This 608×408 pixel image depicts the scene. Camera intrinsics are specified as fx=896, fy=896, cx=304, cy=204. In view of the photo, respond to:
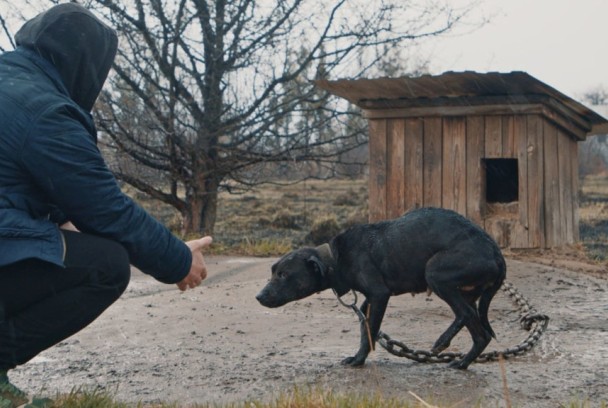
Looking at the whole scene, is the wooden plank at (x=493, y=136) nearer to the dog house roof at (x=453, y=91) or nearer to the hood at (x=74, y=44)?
the dog house roof at (x=453, y=91)

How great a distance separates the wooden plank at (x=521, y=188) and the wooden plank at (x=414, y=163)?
0.98 meters

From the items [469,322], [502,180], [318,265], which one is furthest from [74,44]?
[502,180]

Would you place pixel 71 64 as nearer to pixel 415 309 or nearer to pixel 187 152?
pixel 415 309

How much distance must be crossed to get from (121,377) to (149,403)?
718 mm

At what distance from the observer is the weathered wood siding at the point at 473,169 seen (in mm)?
8984

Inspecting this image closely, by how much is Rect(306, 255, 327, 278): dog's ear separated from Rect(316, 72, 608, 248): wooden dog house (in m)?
3.80

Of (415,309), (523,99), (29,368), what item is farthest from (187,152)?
(29,368)

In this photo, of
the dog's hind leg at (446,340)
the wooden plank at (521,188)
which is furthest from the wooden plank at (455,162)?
the dog's hind leg at (446,340)

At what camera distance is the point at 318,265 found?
492cm

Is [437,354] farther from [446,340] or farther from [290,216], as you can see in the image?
[290,216]

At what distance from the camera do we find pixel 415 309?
6645mm

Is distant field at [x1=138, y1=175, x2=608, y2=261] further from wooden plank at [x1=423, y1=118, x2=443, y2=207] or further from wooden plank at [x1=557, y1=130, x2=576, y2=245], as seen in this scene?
wooden plank at [x1=423, y1=118, x2=443, y2=207]

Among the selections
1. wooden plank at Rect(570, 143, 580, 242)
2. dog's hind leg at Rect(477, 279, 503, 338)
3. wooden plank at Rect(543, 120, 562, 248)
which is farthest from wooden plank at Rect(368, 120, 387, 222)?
dog's hind leg at Rect(477, 279, 503, 338)

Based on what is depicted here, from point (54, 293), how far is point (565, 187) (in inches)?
289
